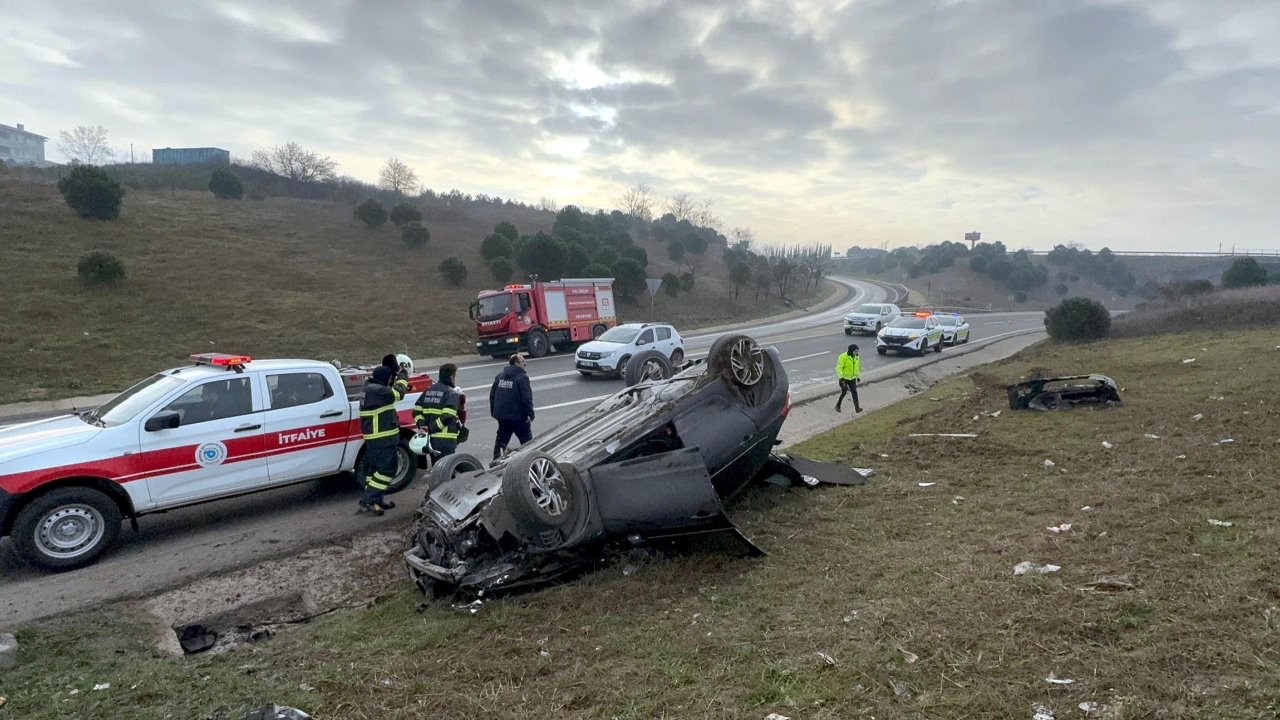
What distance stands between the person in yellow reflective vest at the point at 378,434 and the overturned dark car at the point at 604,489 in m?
1.27

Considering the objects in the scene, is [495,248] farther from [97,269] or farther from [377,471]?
[377,471]

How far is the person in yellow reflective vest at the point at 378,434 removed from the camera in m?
7.19

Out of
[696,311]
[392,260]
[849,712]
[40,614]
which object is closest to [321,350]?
[392,260]

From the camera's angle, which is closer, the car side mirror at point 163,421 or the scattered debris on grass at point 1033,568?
the scattered debris on grass at point 1033,568

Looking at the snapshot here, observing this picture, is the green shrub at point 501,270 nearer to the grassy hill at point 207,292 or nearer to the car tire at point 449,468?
the grassy hill at point 207,292

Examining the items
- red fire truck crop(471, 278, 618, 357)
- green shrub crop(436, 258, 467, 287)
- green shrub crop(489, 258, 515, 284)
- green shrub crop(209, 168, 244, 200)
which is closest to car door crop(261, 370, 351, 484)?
red fire truck crop(471, 278, 618, 357)

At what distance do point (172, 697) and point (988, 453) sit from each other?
28.2ft

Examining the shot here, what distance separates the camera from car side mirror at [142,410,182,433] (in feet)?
20.5

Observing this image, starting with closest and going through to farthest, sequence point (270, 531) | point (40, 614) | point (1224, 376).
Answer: point (40, 614) → point (270, 531) → point (1224, 376)

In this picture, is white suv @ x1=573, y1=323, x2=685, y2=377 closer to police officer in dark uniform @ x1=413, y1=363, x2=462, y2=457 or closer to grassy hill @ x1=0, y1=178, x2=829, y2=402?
grassy hill @ x1=0, y1=178, x2=829, y2=402

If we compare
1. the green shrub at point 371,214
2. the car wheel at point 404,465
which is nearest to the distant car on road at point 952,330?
the car wheel at point 404,465

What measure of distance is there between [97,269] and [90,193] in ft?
28.4

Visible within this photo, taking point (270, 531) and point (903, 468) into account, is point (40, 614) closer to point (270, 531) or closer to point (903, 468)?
point (270, 531)

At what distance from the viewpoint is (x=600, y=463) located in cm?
538
